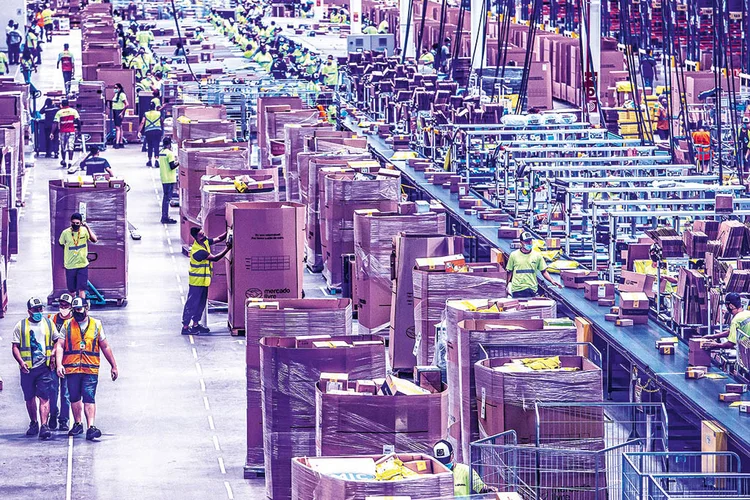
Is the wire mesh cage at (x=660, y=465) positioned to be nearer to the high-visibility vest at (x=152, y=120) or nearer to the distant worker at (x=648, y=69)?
the high-visibility vest at (x=152, y=120)

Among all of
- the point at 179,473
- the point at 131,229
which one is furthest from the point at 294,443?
the point at 131,229

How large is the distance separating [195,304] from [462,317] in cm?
572

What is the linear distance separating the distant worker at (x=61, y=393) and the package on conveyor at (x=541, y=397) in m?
4.02

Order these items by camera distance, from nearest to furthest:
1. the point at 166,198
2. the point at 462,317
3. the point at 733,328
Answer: the point at 462,317, the point at 733,328, the point at 166,198

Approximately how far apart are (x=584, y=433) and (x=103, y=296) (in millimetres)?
9038

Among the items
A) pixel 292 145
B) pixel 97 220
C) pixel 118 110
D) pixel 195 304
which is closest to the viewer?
pixel 195 304

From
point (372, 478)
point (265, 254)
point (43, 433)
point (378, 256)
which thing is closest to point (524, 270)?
point (378, 256)

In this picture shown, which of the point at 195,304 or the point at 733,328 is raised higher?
the point at 733,328

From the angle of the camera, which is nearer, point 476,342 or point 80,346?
point 476,342

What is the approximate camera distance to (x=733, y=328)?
11.8 metres

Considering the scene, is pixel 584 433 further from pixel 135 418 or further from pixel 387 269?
pixel 387 269

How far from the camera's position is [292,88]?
1292 inches

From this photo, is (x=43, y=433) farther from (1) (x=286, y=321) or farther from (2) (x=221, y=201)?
(2) (x=221, y=201)

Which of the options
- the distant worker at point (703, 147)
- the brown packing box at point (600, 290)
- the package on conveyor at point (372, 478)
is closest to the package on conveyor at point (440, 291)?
the brown packing box at point (600, 290)
